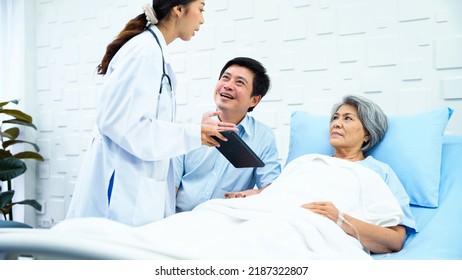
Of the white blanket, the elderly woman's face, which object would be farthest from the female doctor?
the elderly woman's face

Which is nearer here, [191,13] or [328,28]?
[191,13]

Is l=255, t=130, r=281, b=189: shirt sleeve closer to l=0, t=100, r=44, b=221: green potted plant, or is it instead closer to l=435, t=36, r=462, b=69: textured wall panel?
l=435, t=36, r=462, b=69: textured wall panel

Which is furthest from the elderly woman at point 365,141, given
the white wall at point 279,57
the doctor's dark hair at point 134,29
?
the doctor's dark hair at point 134,29

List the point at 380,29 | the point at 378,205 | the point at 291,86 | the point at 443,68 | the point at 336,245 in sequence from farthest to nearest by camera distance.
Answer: the point at 291,86 → the point at 380,29 → the point at 443,68 → the point at 378,205 → the point at 336,245

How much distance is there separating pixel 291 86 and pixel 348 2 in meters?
0.54

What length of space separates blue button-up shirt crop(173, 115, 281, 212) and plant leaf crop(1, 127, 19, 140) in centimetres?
183

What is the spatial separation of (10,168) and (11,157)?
9 centimetres

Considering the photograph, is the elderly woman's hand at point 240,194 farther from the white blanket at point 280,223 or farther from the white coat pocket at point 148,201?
the white coat pocket at point 148,201

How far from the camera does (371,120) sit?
1.91m

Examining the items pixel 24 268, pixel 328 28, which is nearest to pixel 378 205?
pixel 24 268

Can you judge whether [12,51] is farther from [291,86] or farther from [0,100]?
[291,86]

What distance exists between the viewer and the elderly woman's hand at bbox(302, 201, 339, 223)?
1450mm

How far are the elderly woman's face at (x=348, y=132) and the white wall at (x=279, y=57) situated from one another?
52 cm

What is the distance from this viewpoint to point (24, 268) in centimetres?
97
